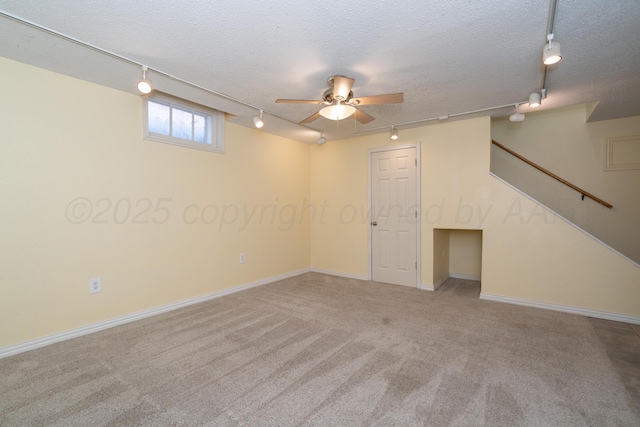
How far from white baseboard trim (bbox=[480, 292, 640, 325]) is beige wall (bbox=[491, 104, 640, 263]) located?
1.18m

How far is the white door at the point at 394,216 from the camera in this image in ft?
14.1

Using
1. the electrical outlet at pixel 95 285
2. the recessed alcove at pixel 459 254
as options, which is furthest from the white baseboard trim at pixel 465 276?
the electrical outlet at pixel 95 285

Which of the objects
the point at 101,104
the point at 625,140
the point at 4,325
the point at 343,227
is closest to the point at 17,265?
the point at 4,325

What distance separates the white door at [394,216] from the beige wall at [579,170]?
1465 mm

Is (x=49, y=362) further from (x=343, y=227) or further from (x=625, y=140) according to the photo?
(x=625, y=140)

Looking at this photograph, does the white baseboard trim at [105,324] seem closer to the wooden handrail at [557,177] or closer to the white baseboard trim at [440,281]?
the white baseboard trim at [440,281]

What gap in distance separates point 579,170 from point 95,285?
605cm

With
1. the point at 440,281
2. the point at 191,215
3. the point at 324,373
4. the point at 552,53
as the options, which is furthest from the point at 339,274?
the point at 552,53

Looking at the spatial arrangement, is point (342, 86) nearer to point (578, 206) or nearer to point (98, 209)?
point (98, 209)

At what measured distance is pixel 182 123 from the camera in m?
3.47

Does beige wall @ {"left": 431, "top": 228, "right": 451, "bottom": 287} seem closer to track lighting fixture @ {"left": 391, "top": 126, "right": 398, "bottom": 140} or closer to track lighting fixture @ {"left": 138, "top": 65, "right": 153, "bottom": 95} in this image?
track lighting fixture @ {"left": 391, "top": 126, "right": 398, "bottom": 140}

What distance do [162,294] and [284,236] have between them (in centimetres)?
206

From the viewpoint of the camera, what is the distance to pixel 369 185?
467 centimetres

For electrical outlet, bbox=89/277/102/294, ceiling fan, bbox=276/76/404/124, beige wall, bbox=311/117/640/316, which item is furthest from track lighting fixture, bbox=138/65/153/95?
beige wall, bbox=311/117/640/316
